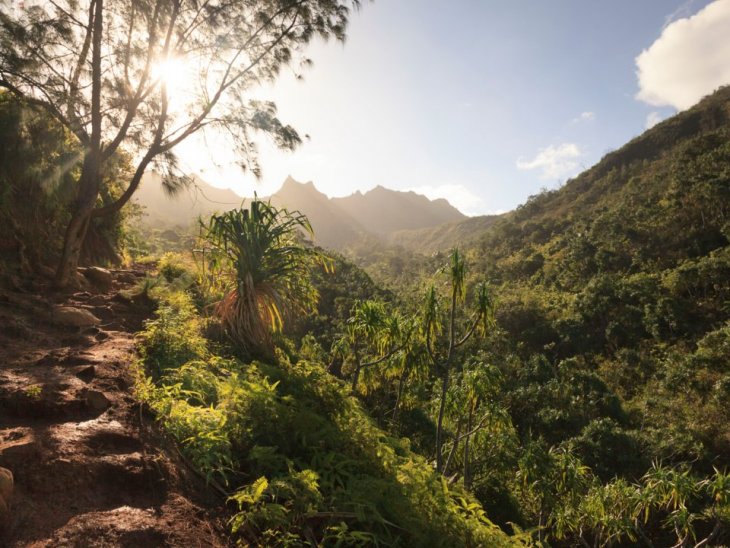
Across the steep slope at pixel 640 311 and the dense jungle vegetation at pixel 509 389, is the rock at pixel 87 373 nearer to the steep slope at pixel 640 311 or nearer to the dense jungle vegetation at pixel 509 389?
the dense jungle vegetation at pixel 509 389

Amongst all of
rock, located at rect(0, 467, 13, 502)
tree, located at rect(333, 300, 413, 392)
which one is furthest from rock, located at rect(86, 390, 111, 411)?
tree, located at rect(333, 300, 413, 392)

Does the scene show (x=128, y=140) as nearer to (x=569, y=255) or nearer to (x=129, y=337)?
(x=129, y=337)

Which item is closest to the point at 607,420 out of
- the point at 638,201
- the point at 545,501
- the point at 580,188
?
the point at 545,501

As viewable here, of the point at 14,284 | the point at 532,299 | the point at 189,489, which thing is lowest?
the point at 532,299

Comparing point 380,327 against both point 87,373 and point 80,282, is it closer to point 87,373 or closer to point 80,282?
point 80,282

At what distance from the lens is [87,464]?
214cm

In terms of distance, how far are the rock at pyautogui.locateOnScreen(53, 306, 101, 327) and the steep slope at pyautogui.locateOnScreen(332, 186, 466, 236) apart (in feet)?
487

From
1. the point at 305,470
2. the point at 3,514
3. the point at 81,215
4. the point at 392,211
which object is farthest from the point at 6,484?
the point at 392,211

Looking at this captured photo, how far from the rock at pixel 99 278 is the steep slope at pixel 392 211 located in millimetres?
146306

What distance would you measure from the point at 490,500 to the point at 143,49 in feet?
44.6

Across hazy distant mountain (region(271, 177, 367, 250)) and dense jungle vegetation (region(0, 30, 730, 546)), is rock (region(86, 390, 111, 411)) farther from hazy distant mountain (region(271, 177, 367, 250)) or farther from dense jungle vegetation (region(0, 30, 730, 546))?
hazy distant mountain (region(271, 177, 367, 250))

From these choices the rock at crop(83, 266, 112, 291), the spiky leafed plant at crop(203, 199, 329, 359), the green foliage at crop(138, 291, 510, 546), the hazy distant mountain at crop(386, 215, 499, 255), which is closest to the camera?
the green foliage at crop(138, 291, 510, 546)

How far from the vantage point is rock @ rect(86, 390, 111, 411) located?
8.85 feet

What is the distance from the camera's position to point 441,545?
2314 mm
